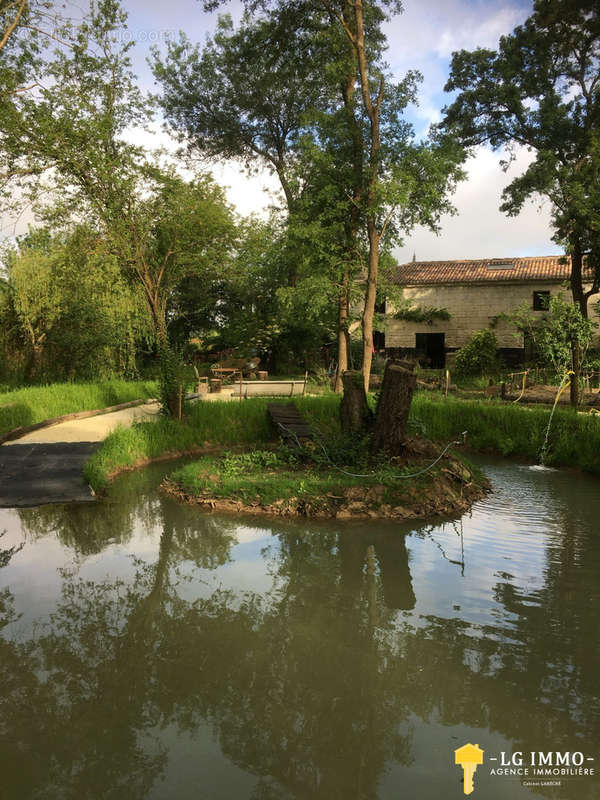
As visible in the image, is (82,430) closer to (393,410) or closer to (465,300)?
(393,410)

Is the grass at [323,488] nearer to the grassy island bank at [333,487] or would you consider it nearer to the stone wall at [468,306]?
the grassy island bank at [333,487]

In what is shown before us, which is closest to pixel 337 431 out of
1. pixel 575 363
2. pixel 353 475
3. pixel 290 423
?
pixel 290 423

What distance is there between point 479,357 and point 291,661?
81.5 feet

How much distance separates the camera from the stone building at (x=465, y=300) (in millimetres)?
29594

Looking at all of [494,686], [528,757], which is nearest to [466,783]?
[528,757]

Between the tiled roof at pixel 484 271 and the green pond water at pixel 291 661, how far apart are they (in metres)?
25.8

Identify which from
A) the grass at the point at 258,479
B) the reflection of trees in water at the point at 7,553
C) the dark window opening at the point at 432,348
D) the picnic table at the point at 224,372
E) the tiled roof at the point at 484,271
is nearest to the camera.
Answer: the reflection of trees in water at the point at 7,553

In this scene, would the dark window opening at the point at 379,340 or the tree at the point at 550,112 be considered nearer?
the tree at the point at 550,112

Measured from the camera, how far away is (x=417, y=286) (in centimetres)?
3152

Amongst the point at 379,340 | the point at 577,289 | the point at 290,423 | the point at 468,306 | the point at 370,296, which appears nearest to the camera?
the point at 290,423

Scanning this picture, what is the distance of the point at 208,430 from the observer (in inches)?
458

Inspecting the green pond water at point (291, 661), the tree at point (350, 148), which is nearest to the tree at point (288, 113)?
the tree at point (350, 148)

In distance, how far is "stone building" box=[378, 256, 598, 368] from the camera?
29.6 meters

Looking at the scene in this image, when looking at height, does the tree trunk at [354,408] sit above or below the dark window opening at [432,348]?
below
